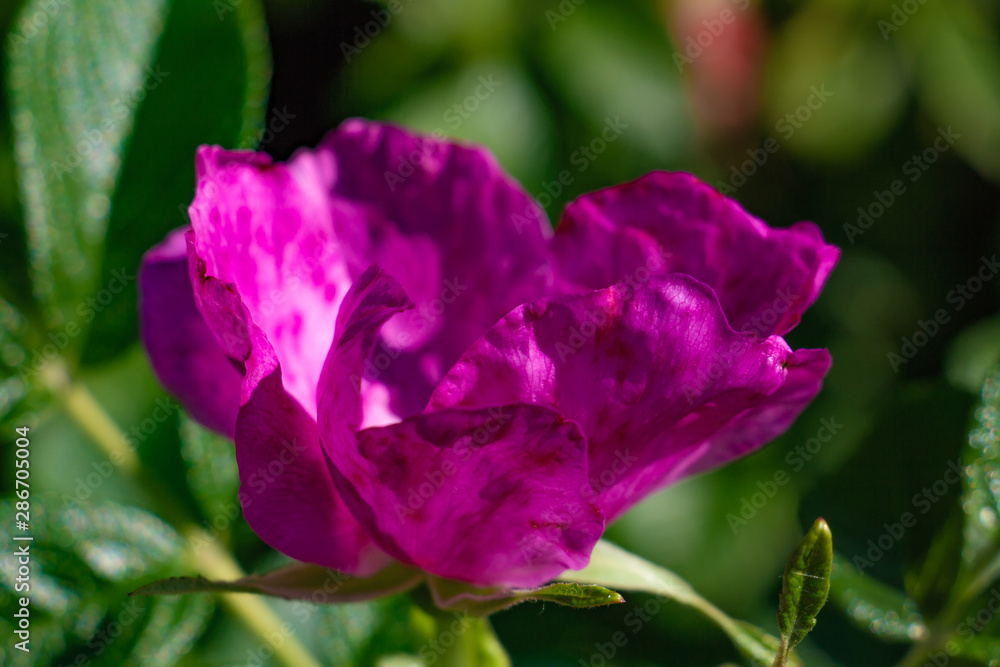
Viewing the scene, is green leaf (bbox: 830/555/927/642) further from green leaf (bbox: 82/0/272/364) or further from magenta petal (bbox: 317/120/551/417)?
green leaf (bbox: 82/0/272/364)

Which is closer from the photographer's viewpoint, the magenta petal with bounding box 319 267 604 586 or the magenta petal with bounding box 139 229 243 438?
the magenta petal with bounding box 319 267 604 586

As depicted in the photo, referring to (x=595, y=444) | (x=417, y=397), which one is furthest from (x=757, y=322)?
(x=417, y=397)

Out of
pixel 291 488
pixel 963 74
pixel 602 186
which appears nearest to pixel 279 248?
pixel 291 488

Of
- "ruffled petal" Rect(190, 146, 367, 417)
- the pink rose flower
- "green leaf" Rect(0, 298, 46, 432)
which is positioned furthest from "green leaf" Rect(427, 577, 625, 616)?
"green leaf" Rect(0, 298, 46, 432)

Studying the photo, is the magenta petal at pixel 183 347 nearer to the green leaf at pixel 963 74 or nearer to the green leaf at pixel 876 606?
the green leaf at pixel 876 606

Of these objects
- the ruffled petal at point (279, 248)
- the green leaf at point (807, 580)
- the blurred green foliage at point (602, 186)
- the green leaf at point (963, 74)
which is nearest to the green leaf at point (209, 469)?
the blurred green foliage at point (602, 186)
